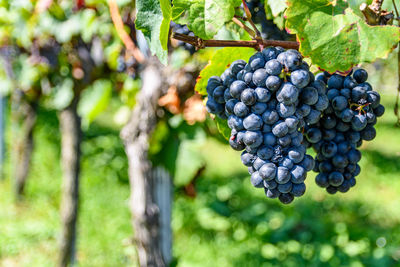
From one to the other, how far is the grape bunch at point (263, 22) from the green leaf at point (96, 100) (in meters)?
1.47

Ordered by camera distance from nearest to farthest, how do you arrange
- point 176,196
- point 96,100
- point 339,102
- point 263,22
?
point 339,102 → point 263,22 → point 96,100 → point 176,196

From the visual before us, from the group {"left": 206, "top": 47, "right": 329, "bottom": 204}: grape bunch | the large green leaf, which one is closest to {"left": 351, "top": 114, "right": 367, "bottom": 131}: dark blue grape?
{"left": 206, "top": 47, "right": 329, "bottom": 204}: grape bunch

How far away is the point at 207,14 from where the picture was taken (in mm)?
831

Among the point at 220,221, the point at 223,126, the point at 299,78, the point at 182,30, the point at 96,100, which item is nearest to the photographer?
the point at 299,78

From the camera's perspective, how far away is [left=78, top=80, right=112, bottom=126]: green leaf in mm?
2527

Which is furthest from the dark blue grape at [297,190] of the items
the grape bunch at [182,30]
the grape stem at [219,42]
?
the grape bunch at [182,30]

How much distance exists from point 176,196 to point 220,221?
29.0 inches

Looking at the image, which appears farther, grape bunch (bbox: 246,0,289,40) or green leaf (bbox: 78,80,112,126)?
green leaf (bbox: 78,80,112,126)

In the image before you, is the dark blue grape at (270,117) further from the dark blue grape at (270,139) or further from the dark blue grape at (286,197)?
the dark blue grape at (286,197)

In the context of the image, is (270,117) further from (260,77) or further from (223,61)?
(223,61)

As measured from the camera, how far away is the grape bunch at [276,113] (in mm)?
780

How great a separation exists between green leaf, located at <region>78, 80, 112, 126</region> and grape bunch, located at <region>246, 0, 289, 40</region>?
1.47m

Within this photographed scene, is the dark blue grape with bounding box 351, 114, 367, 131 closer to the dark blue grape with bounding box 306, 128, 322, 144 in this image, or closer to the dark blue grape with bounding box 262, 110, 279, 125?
the dark blue grape with bounding box 306, 128, 322, 144

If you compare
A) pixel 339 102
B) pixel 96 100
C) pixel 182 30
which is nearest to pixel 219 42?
pixel 339 102
